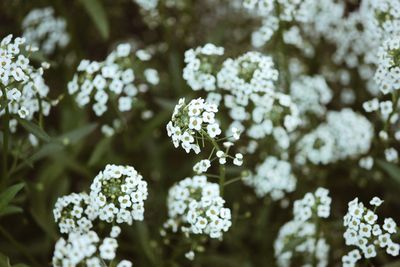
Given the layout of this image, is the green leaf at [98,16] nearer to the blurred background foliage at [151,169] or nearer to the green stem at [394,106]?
the blurred background foliage at [151,169]

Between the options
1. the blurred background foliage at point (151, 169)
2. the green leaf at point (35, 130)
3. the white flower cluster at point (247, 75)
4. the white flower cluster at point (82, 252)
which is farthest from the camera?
the blurred background foliage at point (151, 169)

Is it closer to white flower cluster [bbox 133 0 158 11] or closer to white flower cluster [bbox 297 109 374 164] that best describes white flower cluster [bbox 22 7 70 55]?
white flower cluster [bbox 133 0 158 11]

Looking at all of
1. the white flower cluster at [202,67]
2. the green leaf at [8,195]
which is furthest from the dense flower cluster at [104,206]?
the white flower cluster at [202,67]

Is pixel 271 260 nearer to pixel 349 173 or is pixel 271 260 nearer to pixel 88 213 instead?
pixel 349 173

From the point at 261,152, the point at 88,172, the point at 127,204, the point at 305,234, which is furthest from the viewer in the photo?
the point at 261,152

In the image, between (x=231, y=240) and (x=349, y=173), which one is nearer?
(x=231, y=240)

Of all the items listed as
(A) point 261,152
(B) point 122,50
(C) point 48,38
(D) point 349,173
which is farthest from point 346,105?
(C) point 48,38

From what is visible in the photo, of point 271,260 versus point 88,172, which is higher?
point 88,172
